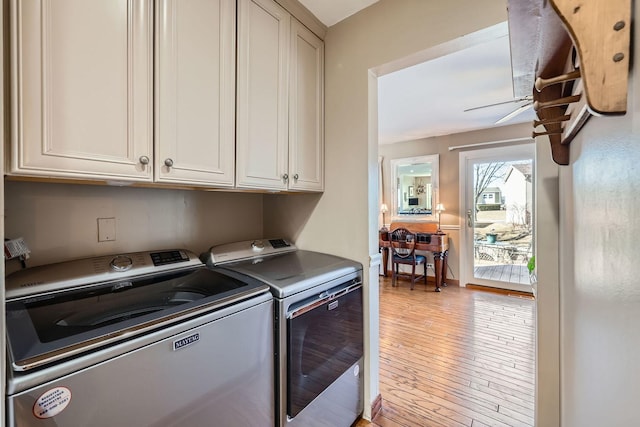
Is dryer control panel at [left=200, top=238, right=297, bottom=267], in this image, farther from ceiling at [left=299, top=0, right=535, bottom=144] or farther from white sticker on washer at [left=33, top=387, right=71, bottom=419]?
ceiling at [left=299, top=0, right=535, bottom=144]

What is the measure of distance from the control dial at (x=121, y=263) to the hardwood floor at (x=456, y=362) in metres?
1.55

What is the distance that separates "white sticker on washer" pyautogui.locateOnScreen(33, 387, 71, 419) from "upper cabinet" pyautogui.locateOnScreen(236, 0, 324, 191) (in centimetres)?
93

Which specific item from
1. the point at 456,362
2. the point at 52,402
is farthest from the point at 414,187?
the point at 52,402

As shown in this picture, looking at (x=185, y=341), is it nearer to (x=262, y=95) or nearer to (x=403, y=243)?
(x=262, y=95)

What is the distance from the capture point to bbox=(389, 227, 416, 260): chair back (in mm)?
4254

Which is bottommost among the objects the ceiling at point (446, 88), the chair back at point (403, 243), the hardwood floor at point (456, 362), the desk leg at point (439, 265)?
the hardwood floor at point (456, 362)

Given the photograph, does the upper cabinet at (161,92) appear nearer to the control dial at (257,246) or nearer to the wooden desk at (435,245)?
→ the control dial at (257,246)

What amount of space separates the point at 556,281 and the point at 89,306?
1.82 meters

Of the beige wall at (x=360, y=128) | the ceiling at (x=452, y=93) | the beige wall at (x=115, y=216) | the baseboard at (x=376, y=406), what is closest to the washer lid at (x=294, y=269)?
the beige wall at (x=360, y=128)

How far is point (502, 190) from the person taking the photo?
414 cm

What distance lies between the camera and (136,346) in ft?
2.53

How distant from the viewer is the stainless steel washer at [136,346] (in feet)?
2.14

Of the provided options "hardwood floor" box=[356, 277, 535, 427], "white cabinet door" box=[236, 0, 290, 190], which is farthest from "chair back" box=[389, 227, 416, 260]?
"white cabinet door" box=[236, 0, 290, 190]

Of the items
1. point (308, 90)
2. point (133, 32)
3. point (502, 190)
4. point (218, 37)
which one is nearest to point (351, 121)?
point (308, 90)
